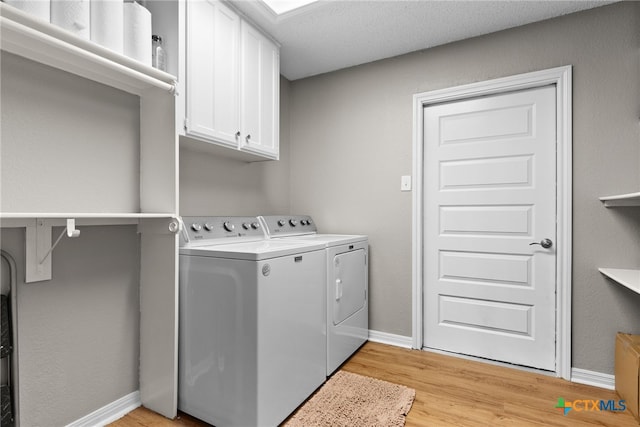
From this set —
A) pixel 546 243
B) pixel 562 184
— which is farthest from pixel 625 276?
pixel 562 184

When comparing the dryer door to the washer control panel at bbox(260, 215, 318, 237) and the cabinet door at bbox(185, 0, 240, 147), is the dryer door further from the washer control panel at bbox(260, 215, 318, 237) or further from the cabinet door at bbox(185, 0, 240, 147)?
the cabinet door at bbox(185, 0, 240, 147)

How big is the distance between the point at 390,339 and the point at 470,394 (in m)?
0.78

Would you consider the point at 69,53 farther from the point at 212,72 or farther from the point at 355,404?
the point at 355,404

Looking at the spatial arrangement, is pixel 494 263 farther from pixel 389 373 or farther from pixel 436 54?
pixel 436 54

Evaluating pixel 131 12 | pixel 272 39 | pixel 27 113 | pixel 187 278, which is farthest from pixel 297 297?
pixel 272 39

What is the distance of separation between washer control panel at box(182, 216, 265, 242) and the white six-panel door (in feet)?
4.33

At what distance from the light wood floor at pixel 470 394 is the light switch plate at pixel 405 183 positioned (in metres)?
1.25

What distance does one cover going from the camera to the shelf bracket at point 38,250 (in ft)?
4.34

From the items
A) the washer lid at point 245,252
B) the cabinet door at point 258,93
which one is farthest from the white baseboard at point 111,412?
the cabinet door at point 258,93

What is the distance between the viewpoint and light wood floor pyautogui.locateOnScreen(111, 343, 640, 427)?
5.37 feet

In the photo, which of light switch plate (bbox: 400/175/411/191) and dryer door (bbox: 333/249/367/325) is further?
light switch plate (bbox: 400/175/411/191)

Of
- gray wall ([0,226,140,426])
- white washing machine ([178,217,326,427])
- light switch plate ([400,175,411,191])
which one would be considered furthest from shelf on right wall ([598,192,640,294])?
gray wall ([0,226,140,426])

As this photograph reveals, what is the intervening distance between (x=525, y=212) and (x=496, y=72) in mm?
992

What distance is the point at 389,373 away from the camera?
2.12m
